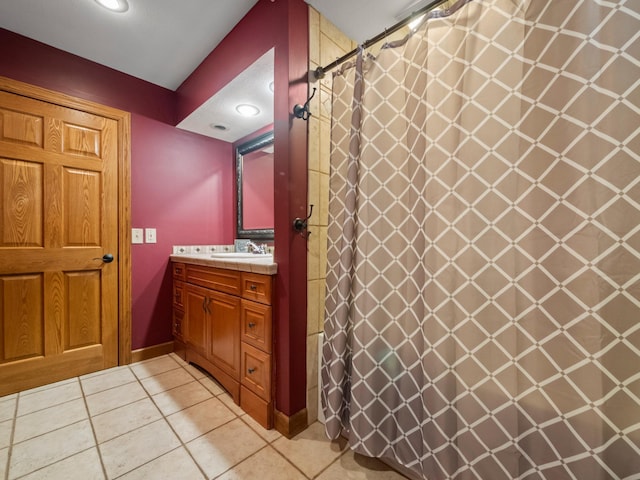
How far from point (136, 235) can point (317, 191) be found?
1737mm

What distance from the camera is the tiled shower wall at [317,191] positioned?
1.48 metres

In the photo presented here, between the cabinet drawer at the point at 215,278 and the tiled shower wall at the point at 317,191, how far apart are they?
1.60 feet

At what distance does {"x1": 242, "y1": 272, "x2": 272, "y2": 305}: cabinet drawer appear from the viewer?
1415 millimetres

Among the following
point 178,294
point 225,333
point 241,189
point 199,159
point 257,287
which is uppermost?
point 199,159

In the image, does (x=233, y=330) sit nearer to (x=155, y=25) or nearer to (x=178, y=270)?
(x=178, y=270)

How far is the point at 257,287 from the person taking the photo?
1.47 meters

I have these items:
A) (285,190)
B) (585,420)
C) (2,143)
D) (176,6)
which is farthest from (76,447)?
(176,6)

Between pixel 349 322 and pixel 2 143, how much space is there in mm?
2506

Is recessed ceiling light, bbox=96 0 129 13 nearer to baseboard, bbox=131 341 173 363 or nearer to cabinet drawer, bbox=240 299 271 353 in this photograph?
cabinet drawer, bbox=240 299 271 353

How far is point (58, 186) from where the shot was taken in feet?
6.24

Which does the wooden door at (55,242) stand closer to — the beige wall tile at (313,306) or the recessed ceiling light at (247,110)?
the recessed ceiling light at (247,110)

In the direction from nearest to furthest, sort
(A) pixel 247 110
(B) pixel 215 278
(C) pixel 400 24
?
1. (C) pixel 400 24
2. (B) pixel 215 278
3. (A) pixel 247 110

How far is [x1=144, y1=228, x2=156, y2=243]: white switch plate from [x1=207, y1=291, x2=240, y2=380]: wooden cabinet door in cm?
95

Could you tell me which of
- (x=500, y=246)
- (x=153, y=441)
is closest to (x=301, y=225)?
(x=500, y=246)
